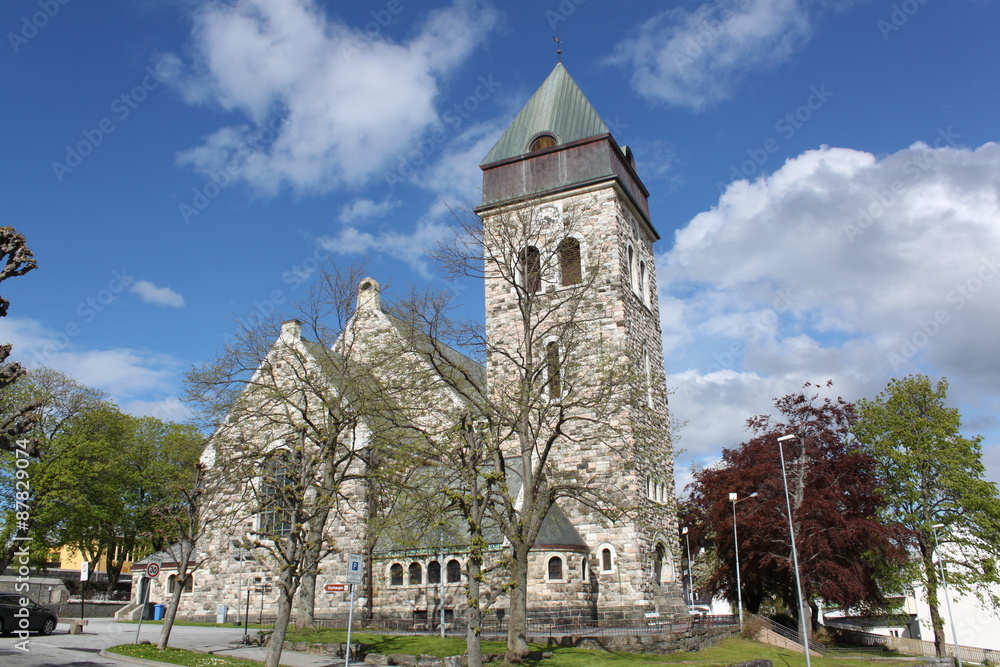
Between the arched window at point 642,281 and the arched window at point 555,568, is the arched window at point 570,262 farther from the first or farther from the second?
the arched window at point 555,568

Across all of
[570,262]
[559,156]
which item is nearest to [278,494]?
[570,262]

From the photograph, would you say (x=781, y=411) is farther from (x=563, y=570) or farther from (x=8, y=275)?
(x=8, y=275)

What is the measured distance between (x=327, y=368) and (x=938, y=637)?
2667 centimetres

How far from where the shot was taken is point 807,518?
29828 mm

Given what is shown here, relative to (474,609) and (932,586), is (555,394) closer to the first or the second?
(474,609)

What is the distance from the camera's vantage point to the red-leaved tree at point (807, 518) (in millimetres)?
28469

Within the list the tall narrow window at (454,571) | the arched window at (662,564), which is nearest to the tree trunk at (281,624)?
the tall narrow window at (454,571)

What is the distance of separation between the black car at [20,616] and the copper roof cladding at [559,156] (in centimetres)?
2104

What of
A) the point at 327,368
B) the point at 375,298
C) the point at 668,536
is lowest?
the point at 668,536

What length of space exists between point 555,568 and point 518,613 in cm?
651

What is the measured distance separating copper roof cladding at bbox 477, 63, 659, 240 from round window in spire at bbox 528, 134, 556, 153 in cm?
18

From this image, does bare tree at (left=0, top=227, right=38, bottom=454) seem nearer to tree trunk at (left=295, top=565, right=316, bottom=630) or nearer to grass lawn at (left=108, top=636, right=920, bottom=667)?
grass lawn at (left=108, top=636, right=920, bottom=667)

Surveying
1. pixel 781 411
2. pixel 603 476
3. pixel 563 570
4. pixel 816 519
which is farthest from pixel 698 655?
pixel 781 411

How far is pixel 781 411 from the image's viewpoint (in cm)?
3400
